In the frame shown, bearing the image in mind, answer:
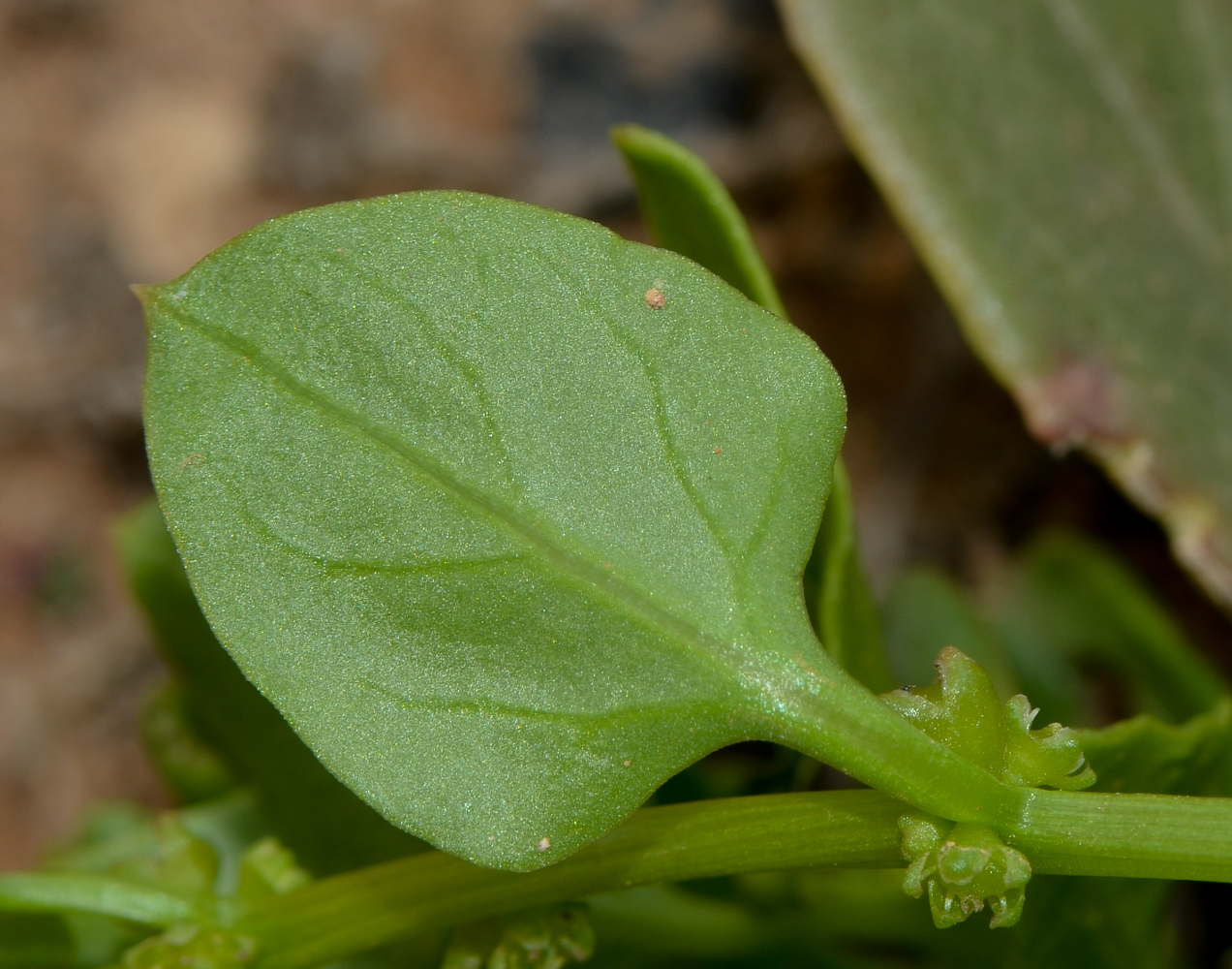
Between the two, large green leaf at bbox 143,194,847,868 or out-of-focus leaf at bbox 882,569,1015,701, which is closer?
large green leaf at bbox 143,194,847,868

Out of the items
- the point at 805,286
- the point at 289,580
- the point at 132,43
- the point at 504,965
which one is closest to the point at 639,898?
the point at 504,965

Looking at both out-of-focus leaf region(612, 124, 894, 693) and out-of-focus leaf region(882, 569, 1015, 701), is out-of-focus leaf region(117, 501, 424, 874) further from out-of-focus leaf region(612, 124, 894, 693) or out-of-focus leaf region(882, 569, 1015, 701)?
out-of-focus leaf region(882, 569, 1015, 701)

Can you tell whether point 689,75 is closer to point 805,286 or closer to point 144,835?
point 805,286

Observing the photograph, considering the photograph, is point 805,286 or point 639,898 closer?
point 639,898

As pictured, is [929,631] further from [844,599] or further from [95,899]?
[95,899]

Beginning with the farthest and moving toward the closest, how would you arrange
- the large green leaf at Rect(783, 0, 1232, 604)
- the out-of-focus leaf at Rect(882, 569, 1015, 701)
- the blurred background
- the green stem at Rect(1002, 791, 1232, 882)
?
the blurred background
the out-of-focus leaf at Rect(882, 569, 1015, 701)
the large green leaf at Rect(783, 0, 1232, 604)
the green stem at Rect(1002, 791, 1232, 882)


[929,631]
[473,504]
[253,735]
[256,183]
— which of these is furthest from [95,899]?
[256,183]

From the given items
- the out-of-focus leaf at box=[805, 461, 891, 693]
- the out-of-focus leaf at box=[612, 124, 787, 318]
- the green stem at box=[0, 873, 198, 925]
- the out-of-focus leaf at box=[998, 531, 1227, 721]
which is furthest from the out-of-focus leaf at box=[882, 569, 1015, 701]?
the green stem at box=[0, 873, 198, 925]
